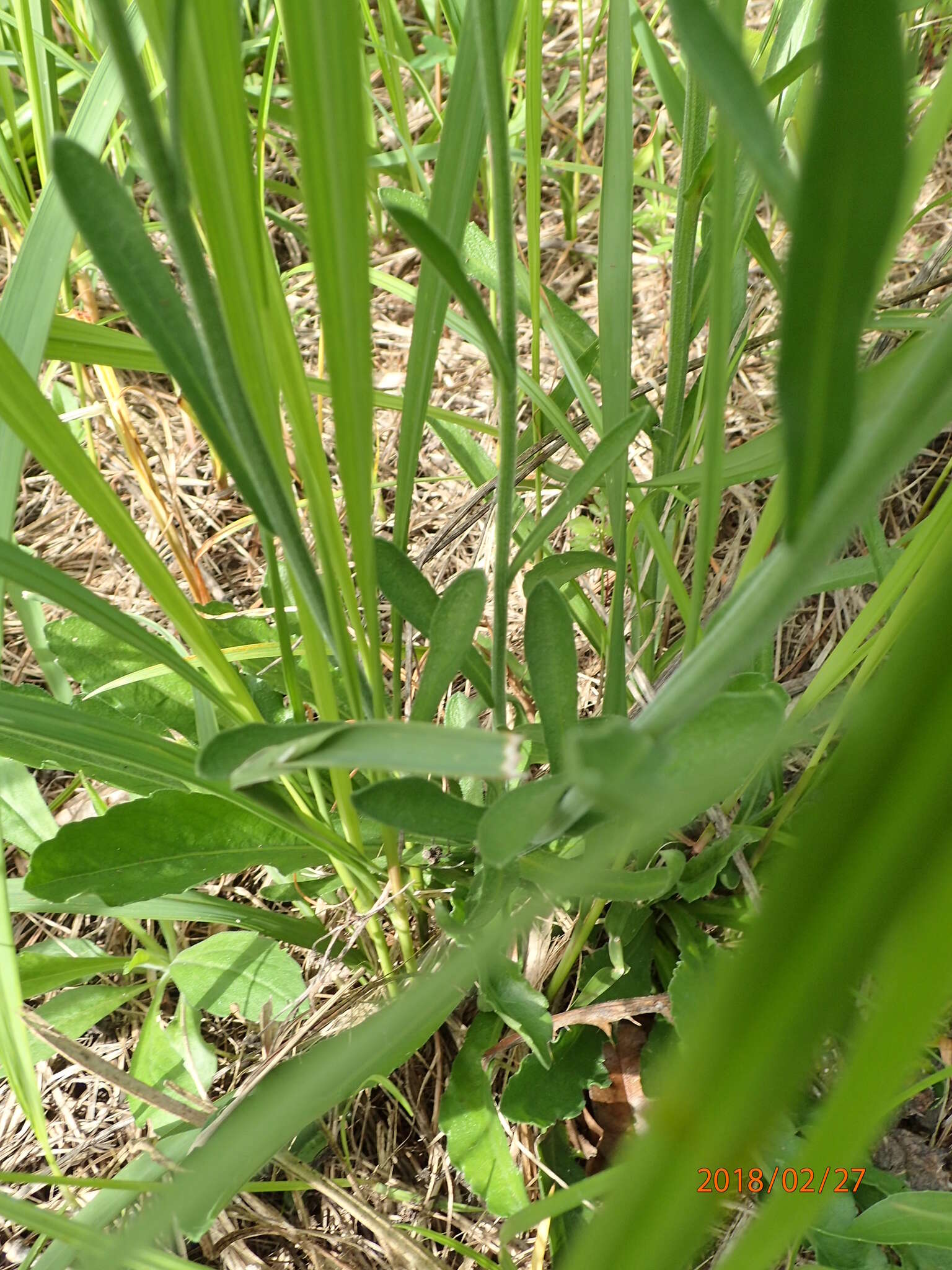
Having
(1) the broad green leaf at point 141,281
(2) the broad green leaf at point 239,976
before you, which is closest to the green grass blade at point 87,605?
(1) the broad green leaf at point 141,281

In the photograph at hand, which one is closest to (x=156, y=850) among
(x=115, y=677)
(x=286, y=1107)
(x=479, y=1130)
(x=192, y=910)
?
(x=192, y=910)

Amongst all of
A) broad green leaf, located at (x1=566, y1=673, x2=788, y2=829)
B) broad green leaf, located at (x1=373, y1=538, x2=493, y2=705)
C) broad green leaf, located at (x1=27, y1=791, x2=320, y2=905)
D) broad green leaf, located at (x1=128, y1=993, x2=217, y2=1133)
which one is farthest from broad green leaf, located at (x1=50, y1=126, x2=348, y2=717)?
broad green leaf, located at (x1=128, y1=993, x2=217, y2=1133)

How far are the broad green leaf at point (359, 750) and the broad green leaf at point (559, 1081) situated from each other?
48 cm

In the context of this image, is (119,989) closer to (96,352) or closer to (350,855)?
(350,855)

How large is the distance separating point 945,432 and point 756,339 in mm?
394

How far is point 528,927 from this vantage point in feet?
0.91

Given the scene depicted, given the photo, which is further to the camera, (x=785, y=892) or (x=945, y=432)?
(x=945, y=432)

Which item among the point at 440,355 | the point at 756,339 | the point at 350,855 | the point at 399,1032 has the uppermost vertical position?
the point at 440,355

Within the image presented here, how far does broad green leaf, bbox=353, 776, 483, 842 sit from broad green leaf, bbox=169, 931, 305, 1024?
0.38 m

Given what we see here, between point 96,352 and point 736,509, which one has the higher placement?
point 96,352

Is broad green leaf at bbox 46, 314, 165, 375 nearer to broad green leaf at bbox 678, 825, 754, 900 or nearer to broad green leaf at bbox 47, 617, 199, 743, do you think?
broad green leaf at bbox 47, 617, 199, 743

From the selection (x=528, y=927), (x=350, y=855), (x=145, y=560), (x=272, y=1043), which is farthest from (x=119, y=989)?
(x=528, y=927)

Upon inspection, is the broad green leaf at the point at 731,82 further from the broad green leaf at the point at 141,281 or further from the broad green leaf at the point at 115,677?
the broad green leaf at the point at 115,677

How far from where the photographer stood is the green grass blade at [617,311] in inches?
25.8
